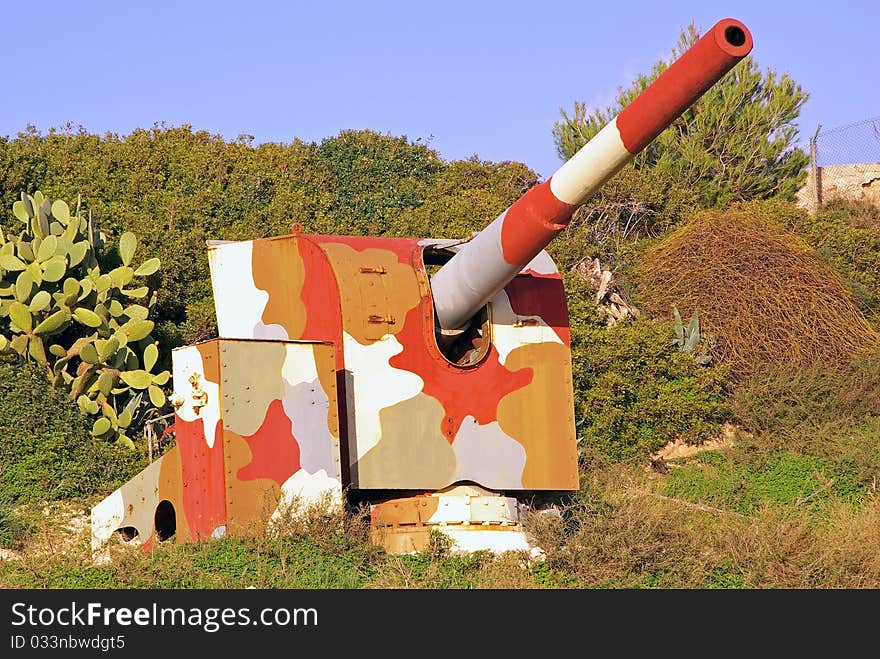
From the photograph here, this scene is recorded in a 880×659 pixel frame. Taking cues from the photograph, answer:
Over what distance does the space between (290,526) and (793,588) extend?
3395 mm

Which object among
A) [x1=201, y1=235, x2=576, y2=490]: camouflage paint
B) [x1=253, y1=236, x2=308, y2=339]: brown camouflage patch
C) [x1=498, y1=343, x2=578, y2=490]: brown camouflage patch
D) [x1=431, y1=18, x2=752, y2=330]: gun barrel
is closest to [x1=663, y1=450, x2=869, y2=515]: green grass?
[x1=498, y1=343, x2=578, y2=490]: brown camouflage patch

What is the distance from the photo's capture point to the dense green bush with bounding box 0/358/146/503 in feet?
43.6

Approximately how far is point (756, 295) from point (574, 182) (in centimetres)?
913

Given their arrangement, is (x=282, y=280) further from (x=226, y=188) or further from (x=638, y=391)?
(x=226, y=188)

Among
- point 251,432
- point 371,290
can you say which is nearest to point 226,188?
point 371,290

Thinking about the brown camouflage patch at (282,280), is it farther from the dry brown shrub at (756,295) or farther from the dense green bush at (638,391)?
the dry brown shrub at (756,295)

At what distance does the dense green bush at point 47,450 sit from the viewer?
1329 centimetres

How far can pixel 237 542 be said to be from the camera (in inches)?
361

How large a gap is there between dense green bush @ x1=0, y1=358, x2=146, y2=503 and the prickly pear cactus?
0.57ft

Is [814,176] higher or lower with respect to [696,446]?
higher

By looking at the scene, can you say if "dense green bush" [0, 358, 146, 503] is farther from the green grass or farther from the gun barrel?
the green grass

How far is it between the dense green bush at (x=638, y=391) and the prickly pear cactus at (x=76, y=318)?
192 inches

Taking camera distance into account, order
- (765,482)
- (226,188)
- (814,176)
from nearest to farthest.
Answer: (765,482) < (226,188) < (814,176)

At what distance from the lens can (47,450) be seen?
13.6 m
